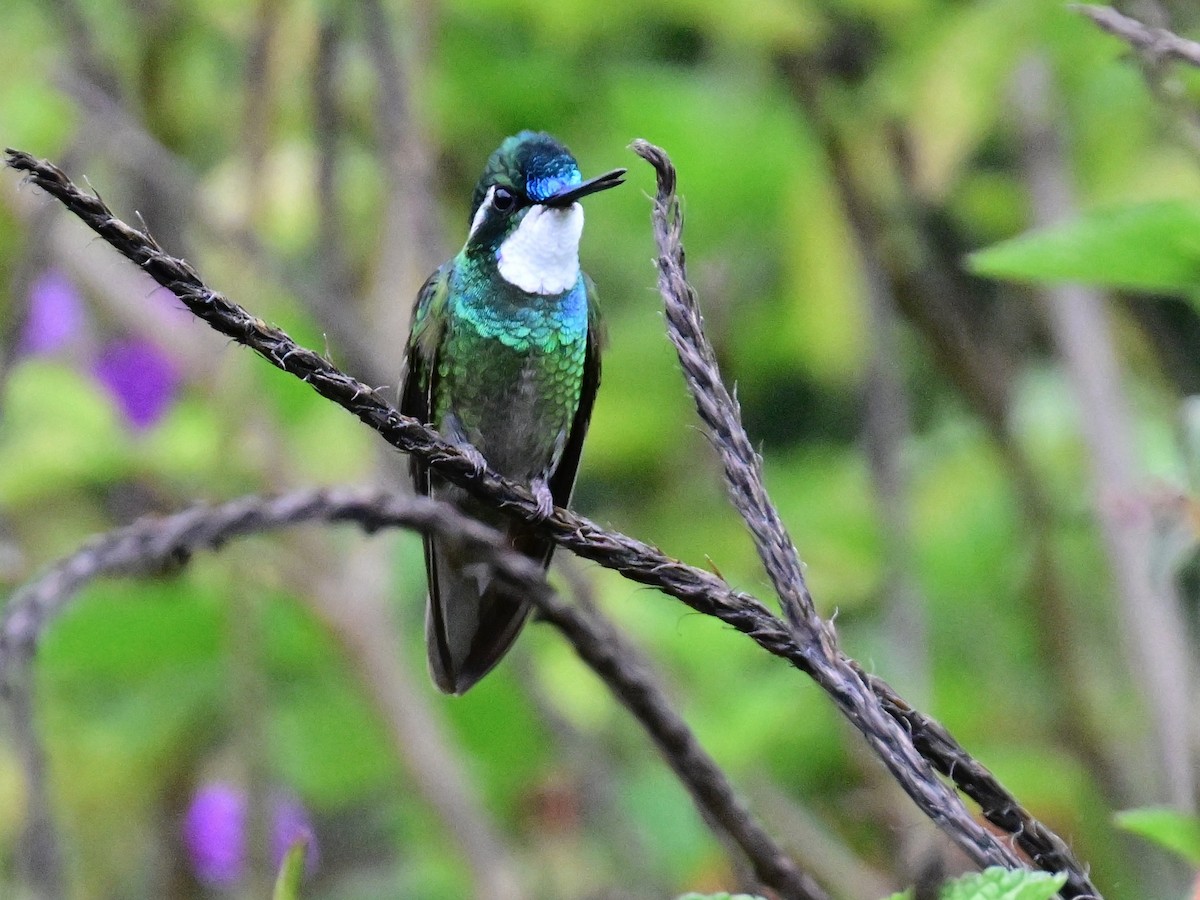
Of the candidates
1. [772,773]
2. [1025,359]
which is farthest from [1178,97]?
[1025,359]

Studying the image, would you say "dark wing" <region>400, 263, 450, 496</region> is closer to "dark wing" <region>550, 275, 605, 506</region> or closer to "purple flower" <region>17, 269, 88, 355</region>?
"dark wing" <region>550, 275, 605, 506</region>

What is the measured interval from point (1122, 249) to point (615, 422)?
2941mm

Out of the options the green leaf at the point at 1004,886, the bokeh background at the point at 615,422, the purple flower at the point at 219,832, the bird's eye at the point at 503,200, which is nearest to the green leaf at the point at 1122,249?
the green leaf at the point at 1004,886

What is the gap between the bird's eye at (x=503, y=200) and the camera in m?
2.82

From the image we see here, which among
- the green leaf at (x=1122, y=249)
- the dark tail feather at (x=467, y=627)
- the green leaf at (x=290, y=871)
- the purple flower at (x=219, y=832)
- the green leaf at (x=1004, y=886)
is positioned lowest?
the green leaf at (x=1004, y=886)

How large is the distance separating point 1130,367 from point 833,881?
6.21 feet

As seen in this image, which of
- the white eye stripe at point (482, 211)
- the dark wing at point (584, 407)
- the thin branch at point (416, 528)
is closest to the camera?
the thin branch at point (416, 528)

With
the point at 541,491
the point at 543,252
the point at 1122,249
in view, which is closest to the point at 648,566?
the point at 1122,249

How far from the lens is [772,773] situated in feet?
13.5

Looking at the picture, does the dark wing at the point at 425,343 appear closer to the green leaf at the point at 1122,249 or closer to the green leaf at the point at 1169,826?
the green leaf at the point at 1122,249

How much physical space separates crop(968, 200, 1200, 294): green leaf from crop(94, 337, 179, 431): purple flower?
9.95ft

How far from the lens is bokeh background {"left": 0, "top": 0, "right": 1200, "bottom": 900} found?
3338mm

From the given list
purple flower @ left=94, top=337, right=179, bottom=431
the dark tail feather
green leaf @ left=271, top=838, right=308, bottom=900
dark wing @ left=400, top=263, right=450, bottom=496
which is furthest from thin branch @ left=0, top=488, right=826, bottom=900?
purple flower @ left=94, top=337, right=179, bottom=431

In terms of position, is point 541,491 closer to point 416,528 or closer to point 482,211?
point 482,211
